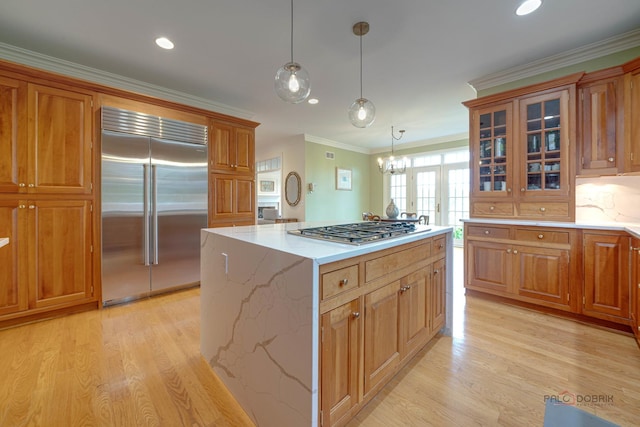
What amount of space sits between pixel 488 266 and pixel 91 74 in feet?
16.3

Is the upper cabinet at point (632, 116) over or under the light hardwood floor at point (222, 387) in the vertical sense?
over

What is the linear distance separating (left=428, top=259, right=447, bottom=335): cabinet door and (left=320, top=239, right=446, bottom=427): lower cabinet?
Answer: 0.32 ft

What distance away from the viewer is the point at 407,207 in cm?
709

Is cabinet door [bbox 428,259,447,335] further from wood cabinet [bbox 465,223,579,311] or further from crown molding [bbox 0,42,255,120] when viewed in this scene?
crown molding [bbox 0,42,255,120]

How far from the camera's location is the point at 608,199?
2.72 metres

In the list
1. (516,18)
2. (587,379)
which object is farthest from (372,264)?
(516,18)

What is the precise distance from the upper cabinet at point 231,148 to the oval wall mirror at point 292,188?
221 cm

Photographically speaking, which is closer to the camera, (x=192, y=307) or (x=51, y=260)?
(x=51, y=260)

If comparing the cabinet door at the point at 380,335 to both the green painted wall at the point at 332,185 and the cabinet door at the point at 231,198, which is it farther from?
the green painted wall at the point at 332,185

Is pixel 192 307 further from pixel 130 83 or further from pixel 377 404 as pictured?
pixel 130 83

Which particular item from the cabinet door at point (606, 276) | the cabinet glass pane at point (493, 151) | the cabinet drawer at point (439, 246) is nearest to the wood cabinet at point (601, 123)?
the cabinet glass pane at point (493, 151)

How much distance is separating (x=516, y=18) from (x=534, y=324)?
2.71 meters

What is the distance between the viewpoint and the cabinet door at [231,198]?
3.65 meters

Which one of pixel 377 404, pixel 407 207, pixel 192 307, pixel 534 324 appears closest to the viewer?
pixel 377 404
